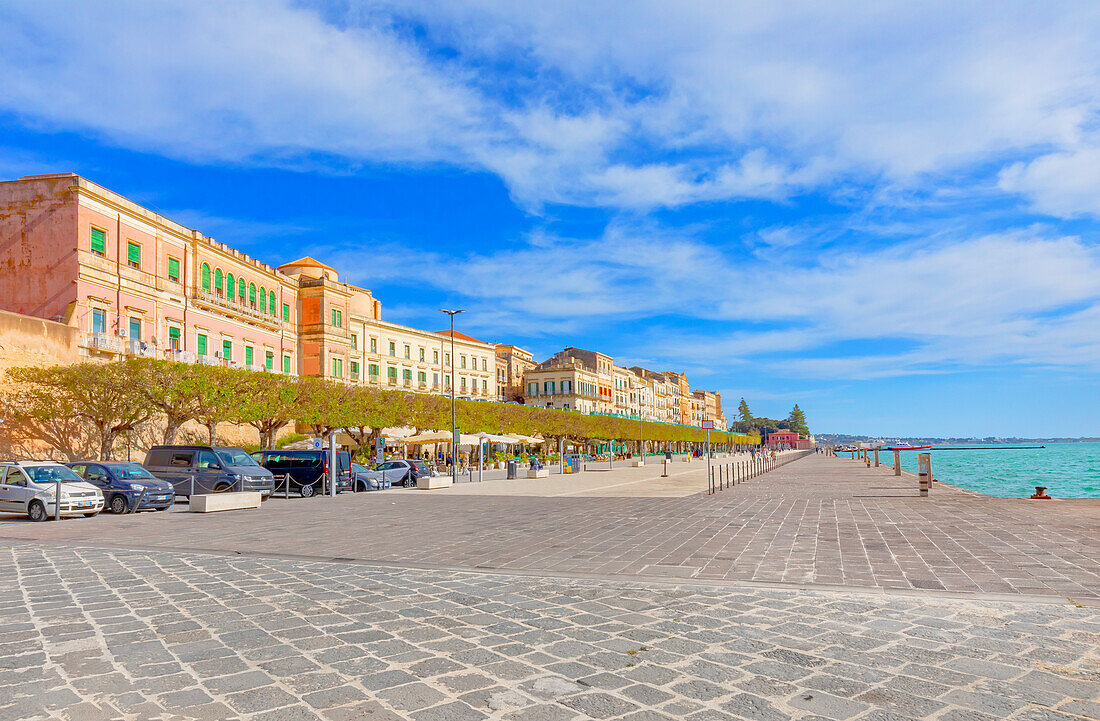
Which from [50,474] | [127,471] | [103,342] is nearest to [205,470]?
[127,471]

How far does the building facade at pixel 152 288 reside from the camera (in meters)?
34.1

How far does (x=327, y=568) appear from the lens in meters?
9.23

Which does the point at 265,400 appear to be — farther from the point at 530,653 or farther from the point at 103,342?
the point at 530,653

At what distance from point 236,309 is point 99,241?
11070 mm

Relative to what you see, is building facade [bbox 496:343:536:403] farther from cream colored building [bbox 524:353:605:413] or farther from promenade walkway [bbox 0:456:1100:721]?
promenade walkway [bbox 0:456:1100:721]

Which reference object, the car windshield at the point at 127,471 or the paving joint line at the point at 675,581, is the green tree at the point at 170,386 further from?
the paving joint line at the point at 675,581

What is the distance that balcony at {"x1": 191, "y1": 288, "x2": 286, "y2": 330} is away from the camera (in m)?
42.6

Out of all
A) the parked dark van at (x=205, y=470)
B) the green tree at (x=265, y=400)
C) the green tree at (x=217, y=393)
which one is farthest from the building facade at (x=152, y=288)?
the parked dark van at (x=205, y=470)

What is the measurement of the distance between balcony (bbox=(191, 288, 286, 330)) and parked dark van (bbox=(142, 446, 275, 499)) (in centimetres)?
2056

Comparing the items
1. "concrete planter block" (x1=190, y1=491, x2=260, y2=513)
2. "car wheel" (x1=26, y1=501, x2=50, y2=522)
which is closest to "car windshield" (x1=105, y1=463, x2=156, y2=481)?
"concrete planter block" (x1=190, y1=491, x2=260, y2=513)

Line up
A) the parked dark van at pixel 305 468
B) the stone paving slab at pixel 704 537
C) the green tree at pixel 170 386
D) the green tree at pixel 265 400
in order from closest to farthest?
the stone paving slab at pixel 704 537
the parked dark van at pixel 305 468
the green tree at pixel 170 386
the green tree at pixel 265 400

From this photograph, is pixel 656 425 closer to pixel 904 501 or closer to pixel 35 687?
pixel 904 501

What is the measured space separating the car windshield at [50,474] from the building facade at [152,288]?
18001mm

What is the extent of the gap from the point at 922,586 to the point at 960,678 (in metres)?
3.36
